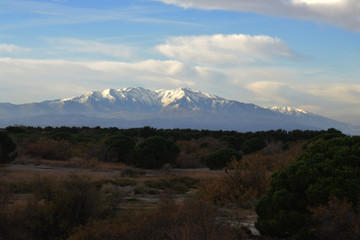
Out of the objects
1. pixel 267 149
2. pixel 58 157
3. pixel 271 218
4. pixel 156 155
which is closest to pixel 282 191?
pixel 271 218

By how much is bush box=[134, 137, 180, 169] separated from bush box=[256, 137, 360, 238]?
20.4m

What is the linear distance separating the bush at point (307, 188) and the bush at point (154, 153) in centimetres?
2043

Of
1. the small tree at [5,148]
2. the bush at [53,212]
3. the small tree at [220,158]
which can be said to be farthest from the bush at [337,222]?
the small tree at [5,148]

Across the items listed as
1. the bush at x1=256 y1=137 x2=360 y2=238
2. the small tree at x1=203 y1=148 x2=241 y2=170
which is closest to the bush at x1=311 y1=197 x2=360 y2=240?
the bush at x1=256 y1=137 x2=360 y2=238

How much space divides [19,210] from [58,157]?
78.9 feet

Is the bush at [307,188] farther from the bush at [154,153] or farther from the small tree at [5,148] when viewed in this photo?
the bush at [154,153]

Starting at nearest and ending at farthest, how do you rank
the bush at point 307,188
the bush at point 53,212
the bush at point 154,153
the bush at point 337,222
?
the bush at point 337,222, the bush at point 307,188, the bush at point 53,212, the bush at point 154,153

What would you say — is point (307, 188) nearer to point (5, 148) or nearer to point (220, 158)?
point (220, 158)

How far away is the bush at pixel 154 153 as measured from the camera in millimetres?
27766

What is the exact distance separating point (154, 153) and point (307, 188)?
21.4 meters

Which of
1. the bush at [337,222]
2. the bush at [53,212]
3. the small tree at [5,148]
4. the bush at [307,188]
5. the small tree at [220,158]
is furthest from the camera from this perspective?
the small tree at [220,158]

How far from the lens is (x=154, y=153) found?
91.9 ft

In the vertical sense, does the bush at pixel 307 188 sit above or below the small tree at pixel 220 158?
above

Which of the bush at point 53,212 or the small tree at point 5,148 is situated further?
the small tree at point 5,148
